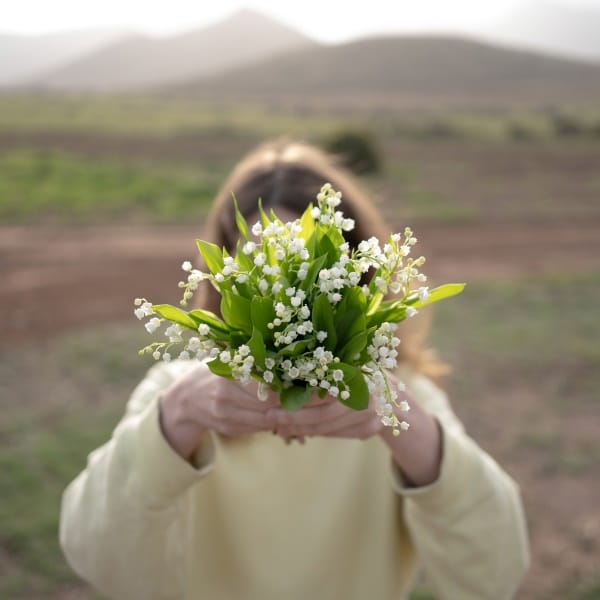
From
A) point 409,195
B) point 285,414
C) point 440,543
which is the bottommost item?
point 409,195

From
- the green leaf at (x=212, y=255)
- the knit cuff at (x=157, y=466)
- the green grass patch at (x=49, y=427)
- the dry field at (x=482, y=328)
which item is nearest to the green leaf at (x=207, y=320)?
the green leaf at (x=212, y=255)

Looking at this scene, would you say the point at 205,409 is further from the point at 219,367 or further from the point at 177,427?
the point at 219,367

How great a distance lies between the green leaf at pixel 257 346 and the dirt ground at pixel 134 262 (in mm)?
4379

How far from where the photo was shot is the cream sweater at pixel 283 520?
1.93 meters

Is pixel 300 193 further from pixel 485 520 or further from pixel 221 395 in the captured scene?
pixel 485 520

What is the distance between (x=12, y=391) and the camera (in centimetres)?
659

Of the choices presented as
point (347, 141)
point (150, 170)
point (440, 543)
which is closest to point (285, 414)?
point (440, 543)

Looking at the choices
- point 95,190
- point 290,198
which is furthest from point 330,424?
point 95,190

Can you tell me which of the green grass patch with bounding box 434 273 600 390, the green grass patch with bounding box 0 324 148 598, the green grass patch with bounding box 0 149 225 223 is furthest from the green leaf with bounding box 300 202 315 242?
the green grass patch with bounding box 0 149 225 223

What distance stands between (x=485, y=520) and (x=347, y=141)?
66.1 ft

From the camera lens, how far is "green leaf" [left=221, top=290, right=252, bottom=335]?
1.48 meters

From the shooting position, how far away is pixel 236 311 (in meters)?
1.49

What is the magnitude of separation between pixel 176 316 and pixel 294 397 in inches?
12.0

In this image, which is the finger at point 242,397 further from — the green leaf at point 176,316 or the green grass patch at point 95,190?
the green grass patch at point 95,190
